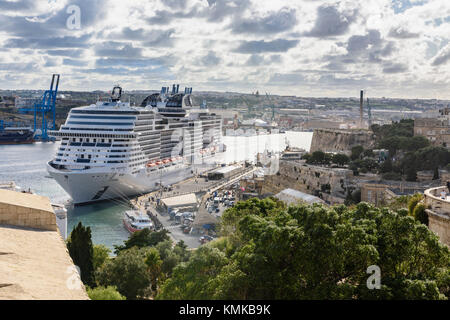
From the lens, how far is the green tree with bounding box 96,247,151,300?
7.25m

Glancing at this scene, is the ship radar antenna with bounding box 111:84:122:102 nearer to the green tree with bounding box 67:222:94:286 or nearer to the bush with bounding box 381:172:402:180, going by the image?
the bush with bounding box 381:172:402:180

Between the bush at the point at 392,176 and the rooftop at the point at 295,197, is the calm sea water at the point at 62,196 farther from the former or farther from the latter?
the bush at the point at 392,176

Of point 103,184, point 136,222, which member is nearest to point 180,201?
point 136,222

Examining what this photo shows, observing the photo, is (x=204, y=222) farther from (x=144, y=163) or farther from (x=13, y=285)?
(x=13, y=285)

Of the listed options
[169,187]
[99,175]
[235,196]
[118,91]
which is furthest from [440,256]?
[118,91]

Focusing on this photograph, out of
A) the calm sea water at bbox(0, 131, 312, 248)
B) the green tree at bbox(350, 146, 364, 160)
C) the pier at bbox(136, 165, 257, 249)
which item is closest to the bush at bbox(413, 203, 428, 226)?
the pier at bbox(136, 165, 257, 249)

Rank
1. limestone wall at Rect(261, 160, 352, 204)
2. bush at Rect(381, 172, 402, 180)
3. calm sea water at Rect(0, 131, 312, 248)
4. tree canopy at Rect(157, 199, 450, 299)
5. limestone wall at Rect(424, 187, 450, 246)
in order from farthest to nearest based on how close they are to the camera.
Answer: limestone wall at Rect(261, 160, 352, 204) < bush at Rect(381, 172, 402, 180) < calm sea water at Rect(0, 131, 312, 248) < limestone wall at Rect(424, 187, 450, 246) < tree canopy at Rect(157, 199, 450, 299)

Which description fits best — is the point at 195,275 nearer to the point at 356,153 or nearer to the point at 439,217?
the point at 439,217

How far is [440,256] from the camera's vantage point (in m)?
4.95

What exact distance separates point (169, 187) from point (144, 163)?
1.53m

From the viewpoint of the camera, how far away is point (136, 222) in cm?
1547

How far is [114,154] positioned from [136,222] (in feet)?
18.7

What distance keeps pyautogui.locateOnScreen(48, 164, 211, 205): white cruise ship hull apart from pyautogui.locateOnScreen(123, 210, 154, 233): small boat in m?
3.82
